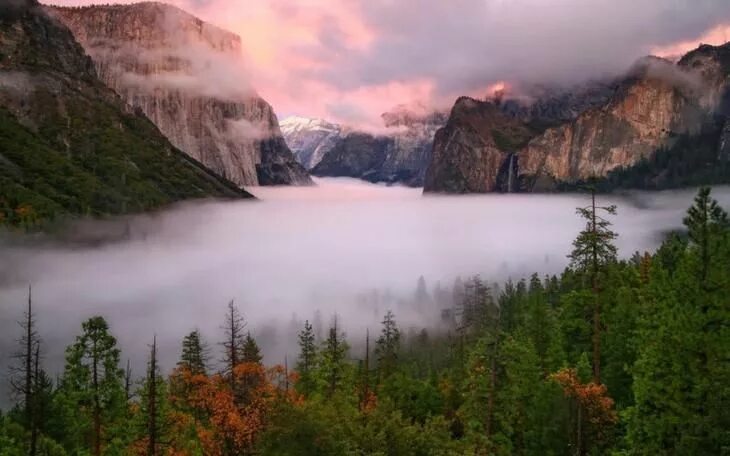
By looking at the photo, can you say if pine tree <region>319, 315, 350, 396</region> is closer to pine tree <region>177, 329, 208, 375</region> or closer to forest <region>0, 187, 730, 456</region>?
forest <region>0, 187, 730, 456</region>

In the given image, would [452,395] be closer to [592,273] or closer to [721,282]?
[592,273]

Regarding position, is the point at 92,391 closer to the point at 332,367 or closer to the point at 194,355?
the point at 194,355

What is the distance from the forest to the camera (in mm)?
27484

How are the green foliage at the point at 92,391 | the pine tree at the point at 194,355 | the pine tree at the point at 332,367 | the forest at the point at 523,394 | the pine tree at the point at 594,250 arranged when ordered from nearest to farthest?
the forest at the point at 523,394 < the pine tree at the point at 594,250 < the green foliage at the point at 92,391 < the pine tree at the point at 332,367 < the pine tree at the point at 194,355

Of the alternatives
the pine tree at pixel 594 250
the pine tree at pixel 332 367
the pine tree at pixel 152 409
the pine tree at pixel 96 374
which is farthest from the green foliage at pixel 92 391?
the pine tree at pixel 594 250

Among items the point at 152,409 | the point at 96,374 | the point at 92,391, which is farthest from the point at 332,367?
the point at 152,409

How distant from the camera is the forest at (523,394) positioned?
90.2 feet

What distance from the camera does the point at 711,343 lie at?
26.8 meters

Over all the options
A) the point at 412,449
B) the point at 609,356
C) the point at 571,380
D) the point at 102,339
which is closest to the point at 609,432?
the point at 571,380

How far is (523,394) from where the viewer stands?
4356 centimetres

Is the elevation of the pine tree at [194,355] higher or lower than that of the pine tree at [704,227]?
lower

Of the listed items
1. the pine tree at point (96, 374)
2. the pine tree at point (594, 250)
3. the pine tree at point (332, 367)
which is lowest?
the pine tree at point (332, 367)

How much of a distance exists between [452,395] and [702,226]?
132 feet

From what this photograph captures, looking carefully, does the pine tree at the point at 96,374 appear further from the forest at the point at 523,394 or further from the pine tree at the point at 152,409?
the pine tree at the point at 152,409
